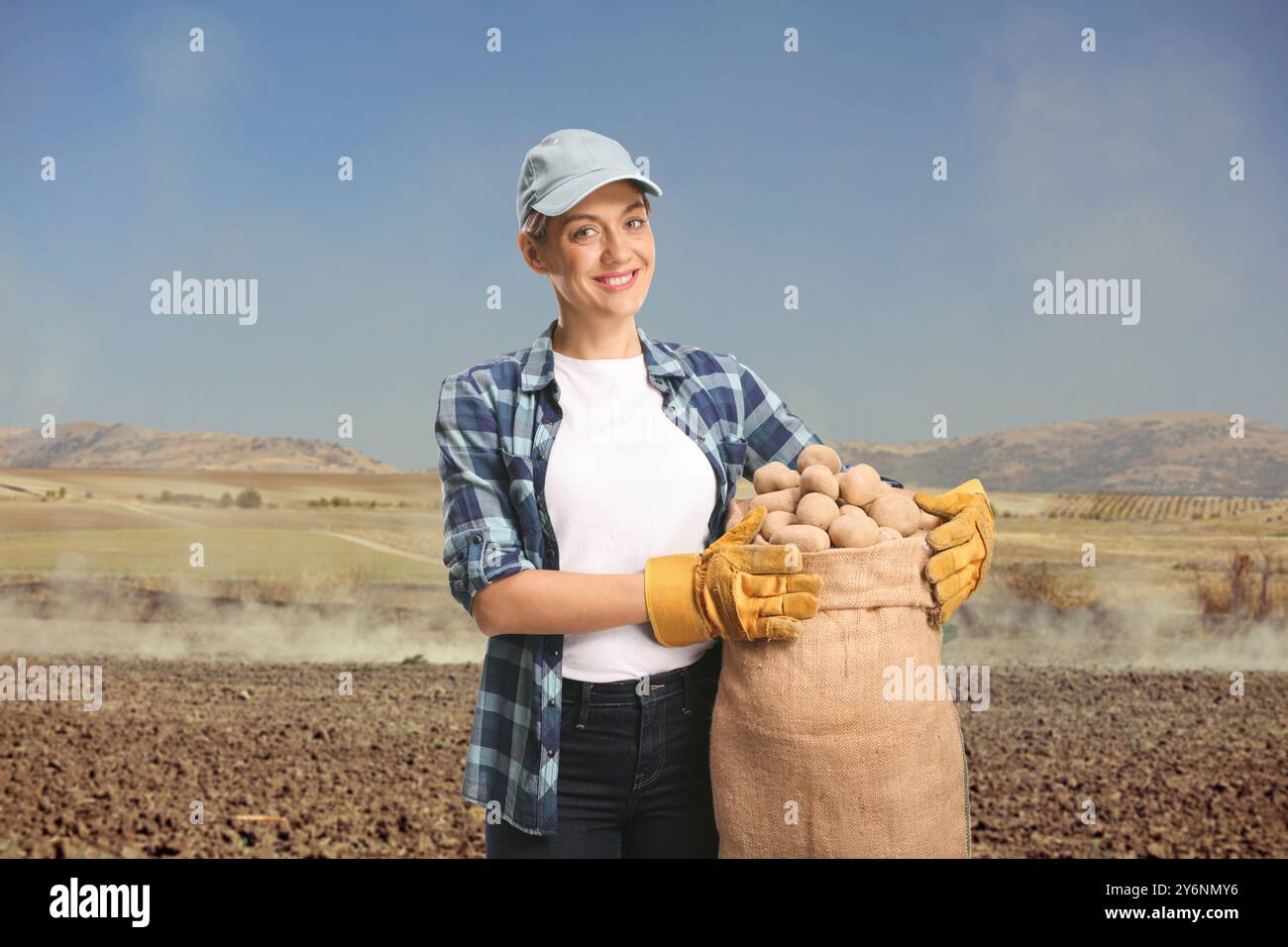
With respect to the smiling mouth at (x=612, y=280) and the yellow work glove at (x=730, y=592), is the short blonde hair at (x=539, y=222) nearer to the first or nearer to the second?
the smiling mouth at (x=612, y=280)

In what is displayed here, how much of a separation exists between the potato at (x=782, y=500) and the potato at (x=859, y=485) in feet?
0.26

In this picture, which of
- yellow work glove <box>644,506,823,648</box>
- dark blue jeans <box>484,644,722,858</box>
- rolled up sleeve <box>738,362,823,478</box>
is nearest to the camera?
yellow work glove <box>644,506,823,648</box>

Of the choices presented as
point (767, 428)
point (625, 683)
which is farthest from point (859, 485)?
point (625, 683)

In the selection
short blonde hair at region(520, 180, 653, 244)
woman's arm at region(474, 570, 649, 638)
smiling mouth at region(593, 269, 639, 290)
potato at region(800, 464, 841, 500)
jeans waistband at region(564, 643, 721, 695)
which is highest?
short blonde hair at region(520, 180, 653, 244)

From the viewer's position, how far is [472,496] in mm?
1688

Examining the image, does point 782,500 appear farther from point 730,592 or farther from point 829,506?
point 730,592

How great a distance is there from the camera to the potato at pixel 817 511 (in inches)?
65.0

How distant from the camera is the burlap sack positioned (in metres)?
1.61

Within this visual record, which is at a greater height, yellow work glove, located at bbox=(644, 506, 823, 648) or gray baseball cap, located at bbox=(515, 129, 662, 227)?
gray baseball cap, located at bbox=(515, 129, 662, 227)

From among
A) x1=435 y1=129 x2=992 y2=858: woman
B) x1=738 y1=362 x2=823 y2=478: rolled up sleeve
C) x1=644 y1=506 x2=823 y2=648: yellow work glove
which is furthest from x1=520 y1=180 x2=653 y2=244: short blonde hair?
x1=644 y1=506 x2=823 y2=648: yellow work glove

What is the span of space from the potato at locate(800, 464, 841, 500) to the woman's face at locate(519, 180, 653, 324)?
417 millimetres

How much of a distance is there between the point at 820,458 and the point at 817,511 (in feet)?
0.58

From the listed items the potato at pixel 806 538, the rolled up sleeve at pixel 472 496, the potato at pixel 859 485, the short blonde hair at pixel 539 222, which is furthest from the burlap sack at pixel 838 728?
the short blonde hair at pixel 539 222

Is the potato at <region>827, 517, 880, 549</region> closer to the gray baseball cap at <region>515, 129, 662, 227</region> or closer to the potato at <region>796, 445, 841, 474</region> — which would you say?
the potato at <region>796, 445, 841, 474</region>
